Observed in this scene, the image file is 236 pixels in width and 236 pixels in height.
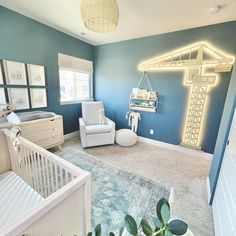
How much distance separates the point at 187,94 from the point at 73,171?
269cm

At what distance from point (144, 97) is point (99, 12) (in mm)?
2220

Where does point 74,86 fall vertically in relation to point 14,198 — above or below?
above

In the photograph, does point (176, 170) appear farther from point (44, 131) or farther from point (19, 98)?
point (19, 98)

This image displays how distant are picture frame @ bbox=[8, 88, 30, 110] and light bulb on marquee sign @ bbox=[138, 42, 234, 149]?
2663 mm

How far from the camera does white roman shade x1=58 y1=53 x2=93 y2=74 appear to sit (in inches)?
125

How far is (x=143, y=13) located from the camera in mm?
2221

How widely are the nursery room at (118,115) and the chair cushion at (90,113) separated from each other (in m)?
0.02

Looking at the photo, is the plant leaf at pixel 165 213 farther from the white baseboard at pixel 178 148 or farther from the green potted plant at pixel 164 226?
the white baseboard at pixel 178 148

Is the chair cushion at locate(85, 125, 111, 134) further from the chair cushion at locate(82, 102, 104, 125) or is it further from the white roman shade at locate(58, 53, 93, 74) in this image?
the white roman shade at locate(58, 53, 93, 74)

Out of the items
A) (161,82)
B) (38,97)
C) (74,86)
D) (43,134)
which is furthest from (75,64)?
(161,82)

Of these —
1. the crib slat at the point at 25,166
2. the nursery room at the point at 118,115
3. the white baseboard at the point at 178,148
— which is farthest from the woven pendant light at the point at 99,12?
the white baseboard at the point at 178,148

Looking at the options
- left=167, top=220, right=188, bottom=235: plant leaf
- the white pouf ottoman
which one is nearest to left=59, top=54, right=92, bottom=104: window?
the white pouf ottoman

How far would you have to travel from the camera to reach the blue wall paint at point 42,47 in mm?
2285

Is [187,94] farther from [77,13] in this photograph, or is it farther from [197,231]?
[77,13]
